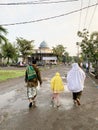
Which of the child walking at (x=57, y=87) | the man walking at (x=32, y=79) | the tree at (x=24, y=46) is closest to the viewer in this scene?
the man walking at (x=32, y=79)

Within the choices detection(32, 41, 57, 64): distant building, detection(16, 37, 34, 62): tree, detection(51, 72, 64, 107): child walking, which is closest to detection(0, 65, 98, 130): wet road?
detection(51, 72, 64, 107): child walking

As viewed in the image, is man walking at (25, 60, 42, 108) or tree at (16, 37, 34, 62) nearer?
man walking at (25, 60, 42, 108)

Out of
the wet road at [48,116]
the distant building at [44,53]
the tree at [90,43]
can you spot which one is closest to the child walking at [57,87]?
the wet road at [48,116]

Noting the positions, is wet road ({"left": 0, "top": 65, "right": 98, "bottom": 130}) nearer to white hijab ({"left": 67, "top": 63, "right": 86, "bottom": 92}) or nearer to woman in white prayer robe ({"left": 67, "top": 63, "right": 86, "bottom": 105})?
woman in white prayer robe ({"left": 67, "top": 63, "right": 86, "bottom": 105})

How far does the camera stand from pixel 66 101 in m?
12.6

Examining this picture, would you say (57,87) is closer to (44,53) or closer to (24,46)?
(24,46)

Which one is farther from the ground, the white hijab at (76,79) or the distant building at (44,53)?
the distant building at (44,53)

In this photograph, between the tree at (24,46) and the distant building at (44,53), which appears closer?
the tree at (24,46)

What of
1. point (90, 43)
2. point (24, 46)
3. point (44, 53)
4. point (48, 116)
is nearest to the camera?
point (48, 116)

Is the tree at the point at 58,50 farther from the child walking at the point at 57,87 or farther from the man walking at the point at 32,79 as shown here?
the man walking at the point at 32,79

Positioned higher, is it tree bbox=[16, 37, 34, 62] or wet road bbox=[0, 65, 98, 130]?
tree bbox=[16, 37, 34, 62]

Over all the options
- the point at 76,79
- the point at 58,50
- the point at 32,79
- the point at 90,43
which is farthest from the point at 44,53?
the point at 32,79

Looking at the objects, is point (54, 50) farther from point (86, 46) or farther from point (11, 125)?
point (11, 125)

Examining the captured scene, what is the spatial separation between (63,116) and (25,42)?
8296 cm
